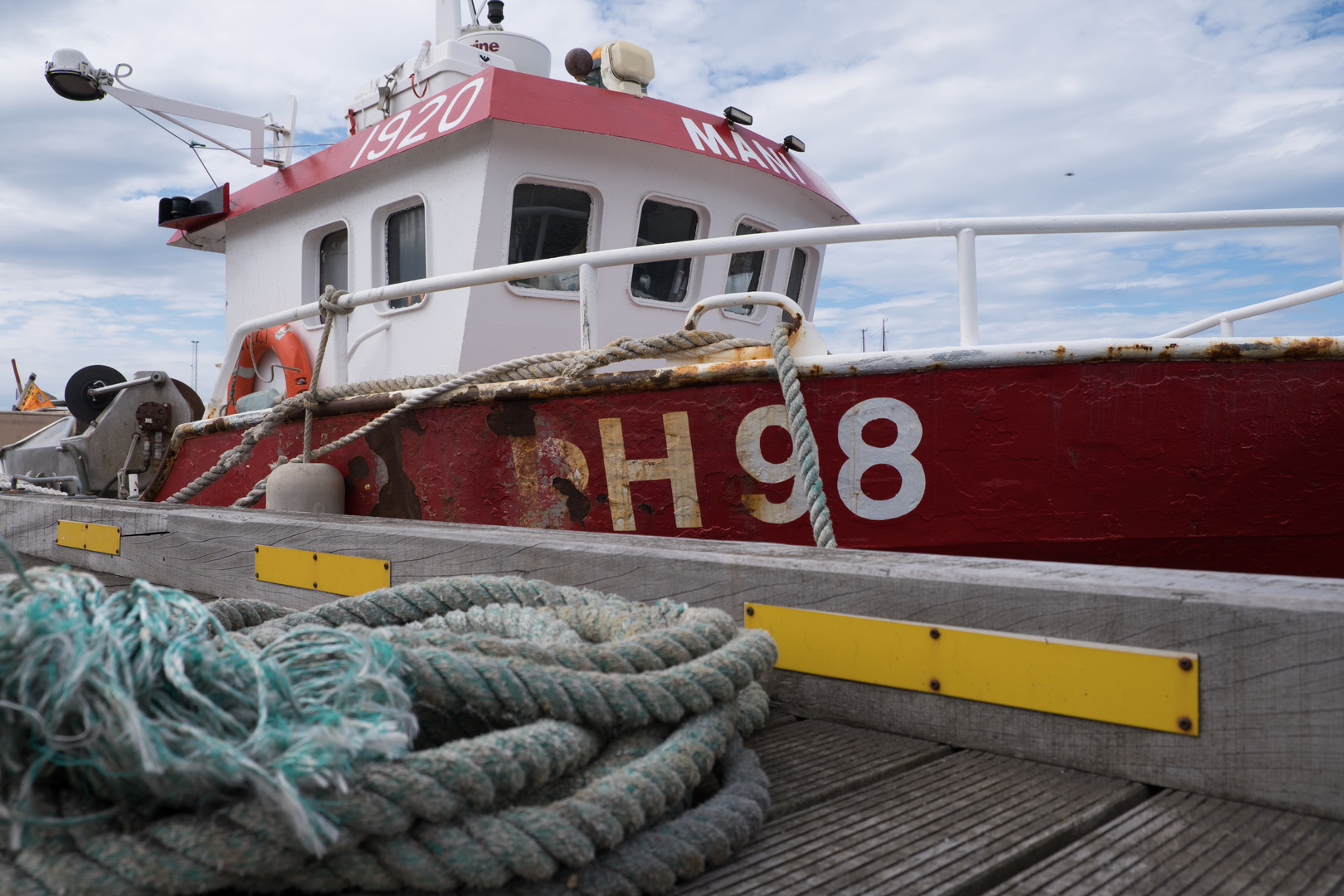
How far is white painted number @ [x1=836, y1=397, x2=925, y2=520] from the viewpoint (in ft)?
9.65

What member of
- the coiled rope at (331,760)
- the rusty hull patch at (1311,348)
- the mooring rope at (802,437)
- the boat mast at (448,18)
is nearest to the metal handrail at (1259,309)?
the rusty hull patch at (1311,348)

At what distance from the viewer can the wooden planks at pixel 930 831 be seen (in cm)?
100

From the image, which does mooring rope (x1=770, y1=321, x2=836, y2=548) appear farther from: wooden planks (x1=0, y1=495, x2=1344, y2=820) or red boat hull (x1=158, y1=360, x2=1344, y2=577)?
wooden planks (x1=0, y1=495, x2=1344, y2=820)

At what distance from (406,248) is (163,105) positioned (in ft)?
9.04

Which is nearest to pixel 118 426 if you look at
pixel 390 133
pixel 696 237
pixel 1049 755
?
pixel 390 133

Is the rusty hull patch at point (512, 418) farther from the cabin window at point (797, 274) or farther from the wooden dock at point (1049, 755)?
the cabin window at point (797, 274)

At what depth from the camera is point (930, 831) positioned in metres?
1.12

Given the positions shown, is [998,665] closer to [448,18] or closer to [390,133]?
[390,133]

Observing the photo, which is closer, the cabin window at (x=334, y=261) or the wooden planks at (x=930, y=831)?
the wooden planks at (x=930, y=831)

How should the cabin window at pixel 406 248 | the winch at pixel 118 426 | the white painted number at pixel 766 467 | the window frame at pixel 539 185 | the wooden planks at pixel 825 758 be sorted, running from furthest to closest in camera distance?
the winch at pixel 118 426, the cabin window at pixel 406 248, the window frame at pixel 539 185, the white painted number at pixel 766 467, the wooden planks at pixel 825 758

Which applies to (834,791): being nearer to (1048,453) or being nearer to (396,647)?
(396,647)

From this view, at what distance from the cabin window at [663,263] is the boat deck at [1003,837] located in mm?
4118

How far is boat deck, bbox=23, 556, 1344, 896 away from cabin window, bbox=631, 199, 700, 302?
4.12 meters

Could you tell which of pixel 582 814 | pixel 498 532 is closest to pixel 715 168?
pixel 498 532
